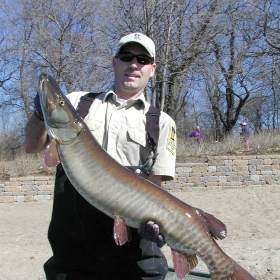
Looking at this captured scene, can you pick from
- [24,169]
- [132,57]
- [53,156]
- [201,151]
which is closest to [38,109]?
[53,156]

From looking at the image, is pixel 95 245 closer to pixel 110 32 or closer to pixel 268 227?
pixel 268 227

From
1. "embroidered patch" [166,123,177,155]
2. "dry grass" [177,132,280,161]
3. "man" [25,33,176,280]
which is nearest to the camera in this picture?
"man" [25,33,176,280]

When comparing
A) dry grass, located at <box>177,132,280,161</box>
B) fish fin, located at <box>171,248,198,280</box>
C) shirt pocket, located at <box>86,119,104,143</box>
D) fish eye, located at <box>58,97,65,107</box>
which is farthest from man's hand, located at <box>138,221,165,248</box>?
dry grass, located at <box>177,132,280,161</box>

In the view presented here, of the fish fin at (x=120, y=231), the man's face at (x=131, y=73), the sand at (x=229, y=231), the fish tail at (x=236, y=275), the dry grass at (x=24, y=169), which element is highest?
the man's face at (x=131, y=73)

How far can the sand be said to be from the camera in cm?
515

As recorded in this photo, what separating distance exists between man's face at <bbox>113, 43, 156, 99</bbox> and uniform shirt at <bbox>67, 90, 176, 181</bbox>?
7 centimetres

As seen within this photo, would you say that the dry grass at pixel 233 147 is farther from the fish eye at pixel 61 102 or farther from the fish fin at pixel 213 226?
the fish eye at pixel 61 102

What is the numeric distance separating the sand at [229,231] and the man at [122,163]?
2792 mm

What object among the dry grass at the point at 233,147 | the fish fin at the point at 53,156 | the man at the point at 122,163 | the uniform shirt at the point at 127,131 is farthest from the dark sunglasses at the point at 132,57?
the dry grass at the point at 233,147

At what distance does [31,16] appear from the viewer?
63.6 feet

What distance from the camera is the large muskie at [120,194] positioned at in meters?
2.14

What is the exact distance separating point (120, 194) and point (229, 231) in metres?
5.87

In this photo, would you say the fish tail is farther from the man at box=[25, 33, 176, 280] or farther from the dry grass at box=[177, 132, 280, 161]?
the dry grass at box=[177, 132, 280, 161]

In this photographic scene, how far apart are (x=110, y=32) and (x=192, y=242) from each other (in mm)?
16396
